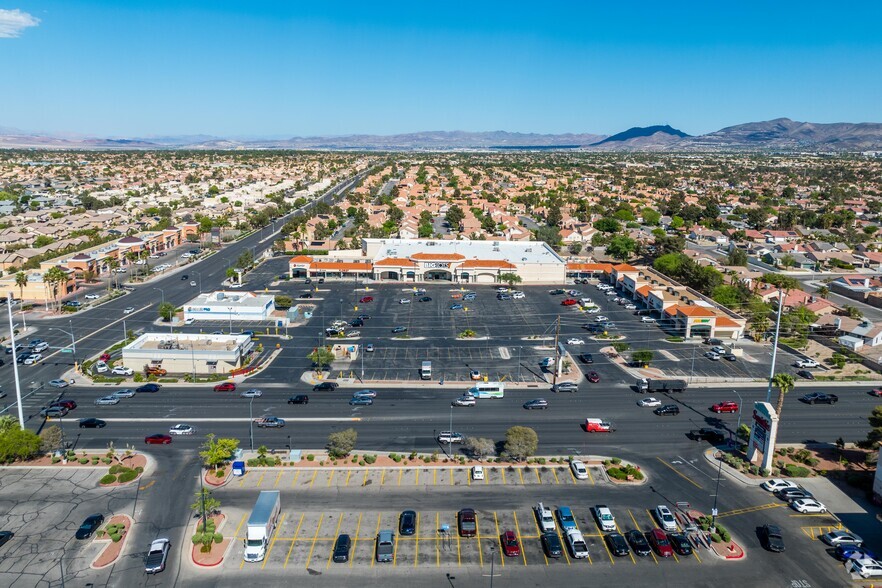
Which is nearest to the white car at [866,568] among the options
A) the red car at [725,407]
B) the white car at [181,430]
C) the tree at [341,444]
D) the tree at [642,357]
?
the red car at [725,407]

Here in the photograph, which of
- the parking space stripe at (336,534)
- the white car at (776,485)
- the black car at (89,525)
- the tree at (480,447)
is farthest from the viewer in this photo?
the tree at (480,447)

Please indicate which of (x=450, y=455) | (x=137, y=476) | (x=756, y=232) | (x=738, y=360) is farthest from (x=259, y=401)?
(x=756, y=232)

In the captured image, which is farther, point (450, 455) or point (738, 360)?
point (738, 360)

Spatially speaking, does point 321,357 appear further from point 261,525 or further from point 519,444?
point 261,525

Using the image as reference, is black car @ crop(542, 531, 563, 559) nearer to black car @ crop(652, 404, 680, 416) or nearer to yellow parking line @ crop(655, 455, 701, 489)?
yellow parking line @ crop(655, 455, 701, 489)

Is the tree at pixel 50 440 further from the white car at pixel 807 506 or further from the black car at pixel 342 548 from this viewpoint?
the white car at pixel 807 506

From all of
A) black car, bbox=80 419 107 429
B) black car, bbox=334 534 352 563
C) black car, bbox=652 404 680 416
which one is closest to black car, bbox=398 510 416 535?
black car, bbox=334 534 352 563

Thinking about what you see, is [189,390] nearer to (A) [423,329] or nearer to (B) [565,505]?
(A) [423,329]
